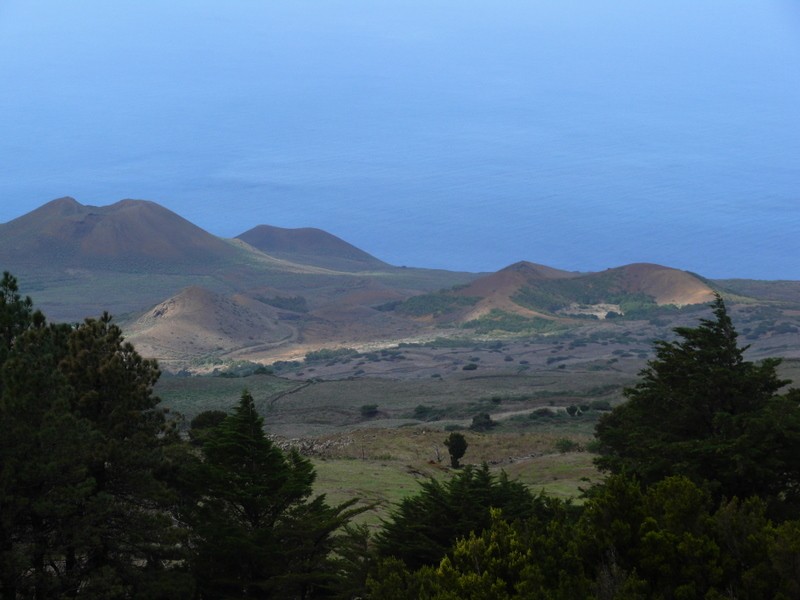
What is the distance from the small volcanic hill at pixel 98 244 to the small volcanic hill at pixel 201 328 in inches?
1831

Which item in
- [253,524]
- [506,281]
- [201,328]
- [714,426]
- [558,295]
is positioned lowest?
[253,524]

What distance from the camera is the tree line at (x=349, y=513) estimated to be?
13852mm

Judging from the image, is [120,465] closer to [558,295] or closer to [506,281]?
[558,295]

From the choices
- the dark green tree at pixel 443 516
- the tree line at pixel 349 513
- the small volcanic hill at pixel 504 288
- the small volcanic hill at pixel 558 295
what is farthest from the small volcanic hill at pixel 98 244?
the dark green tree at pixel 443 516

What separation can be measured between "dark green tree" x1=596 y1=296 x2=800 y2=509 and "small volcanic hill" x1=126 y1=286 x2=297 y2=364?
94.8 meters

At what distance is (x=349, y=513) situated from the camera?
1973 centimetres

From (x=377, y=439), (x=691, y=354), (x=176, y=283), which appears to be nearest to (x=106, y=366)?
(x=691, y=354)

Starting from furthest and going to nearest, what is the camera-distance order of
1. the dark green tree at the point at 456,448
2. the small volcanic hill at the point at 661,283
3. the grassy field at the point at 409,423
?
the small volcanic hill at the point at 661,283, the dark green tree at the point at 456,448, the grassy field at the point at 409,423

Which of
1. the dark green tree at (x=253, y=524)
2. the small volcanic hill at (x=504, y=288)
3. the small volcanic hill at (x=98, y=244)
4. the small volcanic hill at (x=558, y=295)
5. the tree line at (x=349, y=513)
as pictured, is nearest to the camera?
the tree line at (x=349, y=513)

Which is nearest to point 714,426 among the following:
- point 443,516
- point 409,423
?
point 443,516

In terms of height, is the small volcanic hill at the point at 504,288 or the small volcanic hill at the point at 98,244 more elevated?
the small volcanic hill at the point at 98,244

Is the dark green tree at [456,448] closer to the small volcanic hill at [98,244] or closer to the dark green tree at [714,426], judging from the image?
the dark green tree at [714,426]

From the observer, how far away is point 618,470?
2048 cm

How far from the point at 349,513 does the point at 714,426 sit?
694cm
